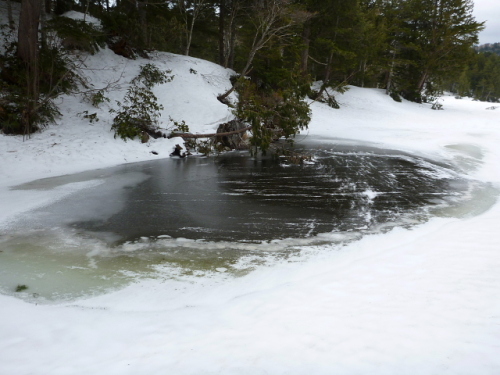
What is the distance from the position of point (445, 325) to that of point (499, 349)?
0.45 metres

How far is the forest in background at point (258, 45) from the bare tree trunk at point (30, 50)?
0.11 feet

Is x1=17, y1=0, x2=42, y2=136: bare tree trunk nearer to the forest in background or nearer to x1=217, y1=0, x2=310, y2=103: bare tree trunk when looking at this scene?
the forest in background

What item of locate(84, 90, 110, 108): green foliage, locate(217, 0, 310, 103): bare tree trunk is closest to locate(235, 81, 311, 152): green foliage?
locate(217, 0, 310, 103): bare tree trunk

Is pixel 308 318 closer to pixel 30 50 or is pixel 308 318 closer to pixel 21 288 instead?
pixel 21 288

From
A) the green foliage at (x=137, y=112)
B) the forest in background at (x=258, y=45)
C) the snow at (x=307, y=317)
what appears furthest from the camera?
the green foliage at (x=137, y=112)

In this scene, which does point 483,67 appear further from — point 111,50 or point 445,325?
point 445,325

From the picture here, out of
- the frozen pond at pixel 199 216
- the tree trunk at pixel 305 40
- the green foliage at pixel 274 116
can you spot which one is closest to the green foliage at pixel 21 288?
the frozen pond at pixel 199 216

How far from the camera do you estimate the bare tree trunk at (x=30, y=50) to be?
36.1 feet

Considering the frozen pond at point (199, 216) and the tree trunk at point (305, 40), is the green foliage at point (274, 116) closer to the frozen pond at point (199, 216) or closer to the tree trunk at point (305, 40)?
the frozen pond at point (199, 216)

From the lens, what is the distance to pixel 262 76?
2205cm

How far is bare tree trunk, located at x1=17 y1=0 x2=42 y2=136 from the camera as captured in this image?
11008 millimetres

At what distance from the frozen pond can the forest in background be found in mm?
3825

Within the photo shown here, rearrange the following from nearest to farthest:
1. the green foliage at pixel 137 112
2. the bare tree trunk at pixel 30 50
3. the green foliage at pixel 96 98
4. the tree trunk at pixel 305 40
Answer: the bare tree trunk at pixel 30 50, the green foliage at pixel 137 112, the green foliage at pixel 96 98, the tree trunk at pixel 305 40

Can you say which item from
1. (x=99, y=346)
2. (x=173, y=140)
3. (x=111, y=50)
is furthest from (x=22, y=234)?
(x=111, y=50)
